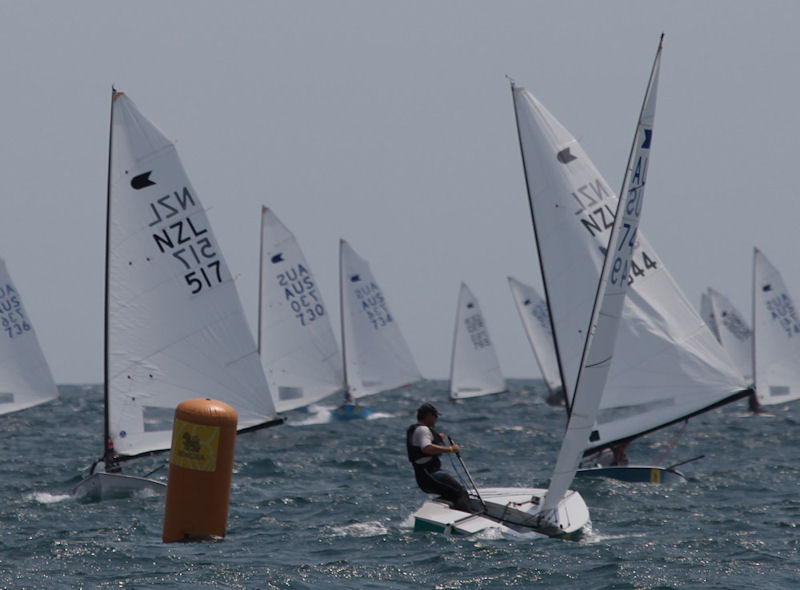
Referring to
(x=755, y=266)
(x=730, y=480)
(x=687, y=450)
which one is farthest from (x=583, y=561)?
(x=755, y=266)

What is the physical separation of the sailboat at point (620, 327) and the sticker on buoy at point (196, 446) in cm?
771

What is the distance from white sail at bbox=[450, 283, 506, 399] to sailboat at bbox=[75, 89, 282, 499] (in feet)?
111

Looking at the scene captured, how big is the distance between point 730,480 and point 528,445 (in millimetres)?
8628

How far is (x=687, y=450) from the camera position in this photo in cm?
2627

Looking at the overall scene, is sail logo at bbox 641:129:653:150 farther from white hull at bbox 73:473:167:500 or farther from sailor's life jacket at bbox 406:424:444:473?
white hull at bbox 73:473:167:500

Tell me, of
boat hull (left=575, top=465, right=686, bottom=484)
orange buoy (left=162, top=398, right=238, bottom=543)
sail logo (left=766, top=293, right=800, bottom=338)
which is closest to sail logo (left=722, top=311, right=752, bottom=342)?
sail logo (left=766, top=293, right=800, bottom=338)

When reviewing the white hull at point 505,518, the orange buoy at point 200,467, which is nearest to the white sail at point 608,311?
the white hull at point 505,518

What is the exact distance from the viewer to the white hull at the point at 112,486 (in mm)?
16047

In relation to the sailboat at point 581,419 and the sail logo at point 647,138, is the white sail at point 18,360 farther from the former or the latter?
the sail logo at point 647,138

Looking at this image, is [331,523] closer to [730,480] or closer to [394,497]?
[394,497]

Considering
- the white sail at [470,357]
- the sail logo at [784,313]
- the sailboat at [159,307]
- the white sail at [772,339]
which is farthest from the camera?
the white sail at [470,357]

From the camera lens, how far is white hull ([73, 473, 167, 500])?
16.0m

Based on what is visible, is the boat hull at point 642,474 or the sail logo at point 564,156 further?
the sail logo at point 564,156

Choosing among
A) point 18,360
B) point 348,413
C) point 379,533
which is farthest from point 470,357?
point 379,533
